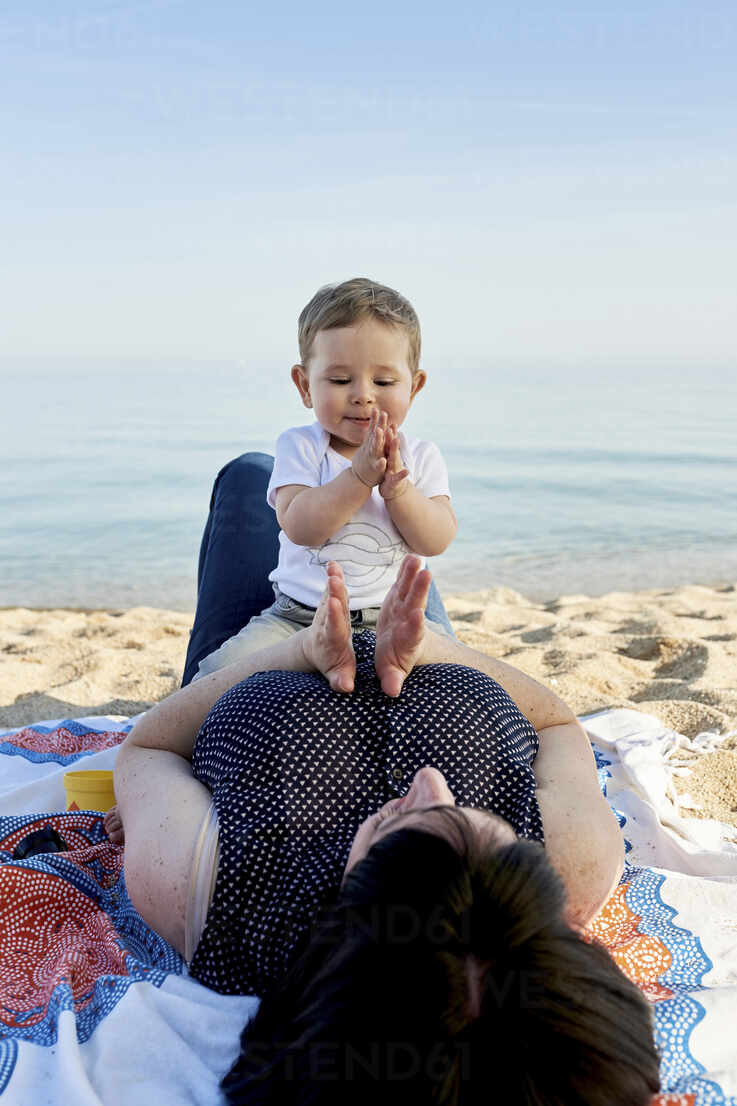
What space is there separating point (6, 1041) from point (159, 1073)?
0.30 metres

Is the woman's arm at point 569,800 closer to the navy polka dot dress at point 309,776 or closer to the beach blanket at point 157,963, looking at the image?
the navy polka dot dress at point 309,776

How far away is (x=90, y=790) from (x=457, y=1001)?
2.07m

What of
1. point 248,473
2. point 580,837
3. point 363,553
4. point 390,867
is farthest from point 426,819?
point 248,473

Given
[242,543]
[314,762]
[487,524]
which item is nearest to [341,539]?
[242,543]

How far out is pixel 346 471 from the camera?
108 inches

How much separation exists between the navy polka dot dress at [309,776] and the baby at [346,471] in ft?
2.59

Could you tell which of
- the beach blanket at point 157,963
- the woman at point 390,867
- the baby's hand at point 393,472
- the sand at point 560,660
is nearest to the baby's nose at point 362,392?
the baby's hand at point 393,472

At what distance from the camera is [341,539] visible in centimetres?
304

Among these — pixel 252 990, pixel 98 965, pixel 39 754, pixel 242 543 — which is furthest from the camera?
pixel 242 543

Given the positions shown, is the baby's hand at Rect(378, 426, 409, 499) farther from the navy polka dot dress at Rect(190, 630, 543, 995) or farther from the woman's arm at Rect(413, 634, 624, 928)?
the navy polka dot dress at Rect(190, 630, 543, 995)

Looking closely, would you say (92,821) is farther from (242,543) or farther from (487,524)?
(487,524)

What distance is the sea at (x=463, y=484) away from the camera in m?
9.84

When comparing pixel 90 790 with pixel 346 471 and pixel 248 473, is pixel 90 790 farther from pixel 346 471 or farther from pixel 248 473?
pixel 248 473

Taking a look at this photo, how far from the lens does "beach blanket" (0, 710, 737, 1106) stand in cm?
161
